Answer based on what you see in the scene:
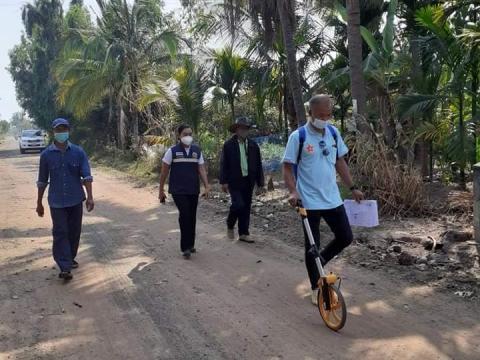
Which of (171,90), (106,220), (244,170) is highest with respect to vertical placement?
(171,90)

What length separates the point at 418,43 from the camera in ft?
34.4

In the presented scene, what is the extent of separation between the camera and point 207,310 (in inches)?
204

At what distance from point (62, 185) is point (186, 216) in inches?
65.6

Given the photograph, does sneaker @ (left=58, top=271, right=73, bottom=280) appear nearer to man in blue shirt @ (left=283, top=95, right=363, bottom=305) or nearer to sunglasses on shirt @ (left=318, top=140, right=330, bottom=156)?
man in blue shirt @ (left=283, top=95, right=363, bottom=305)

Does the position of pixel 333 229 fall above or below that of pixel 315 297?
above

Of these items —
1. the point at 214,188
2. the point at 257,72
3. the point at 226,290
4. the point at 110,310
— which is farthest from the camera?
the point at 257,72

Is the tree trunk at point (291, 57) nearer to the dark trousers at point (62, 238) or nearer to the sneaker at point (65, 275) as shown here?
the dark trousers at point (62, 238)

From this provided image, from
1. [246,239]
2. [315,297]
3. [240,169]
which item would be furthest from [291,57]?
[315,297]

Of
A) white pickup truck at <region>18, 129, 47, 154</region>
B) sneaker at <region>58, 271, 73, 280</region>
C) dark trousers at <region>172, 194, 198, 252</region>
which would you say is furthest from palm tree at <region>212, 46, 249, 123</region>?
white pickup truck at <region>18, 129, 47, 154</region>

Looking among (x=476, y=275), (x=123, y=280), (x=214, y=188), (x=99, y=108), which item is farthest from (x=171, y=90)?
(x=99, y=108)

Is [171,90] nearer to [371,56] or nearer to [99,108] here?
[371,56]

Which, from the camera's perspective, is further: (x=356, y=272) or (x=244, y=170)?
(x=244, y=170)

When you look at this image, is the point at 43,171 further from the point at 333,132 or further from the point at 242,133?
Result: the point at 333,132

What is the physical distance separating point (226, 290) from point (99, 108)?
3028 cm
